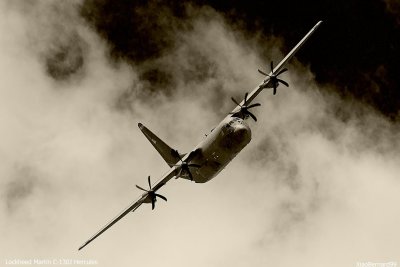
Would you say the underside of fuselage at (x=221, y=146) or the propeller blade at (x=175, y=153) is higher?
the propeller blade at (x=175, y=153)

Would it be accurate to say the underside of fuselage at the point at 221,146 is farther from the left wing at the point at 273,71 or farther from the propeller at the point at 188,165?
the left wing at the point at 273,71

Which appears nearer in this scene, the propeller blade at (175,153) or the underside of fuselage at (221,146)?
the underside of fuselage at (221,146)

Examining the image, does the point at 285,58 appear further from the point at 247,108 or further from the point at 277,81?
the point at 247,108

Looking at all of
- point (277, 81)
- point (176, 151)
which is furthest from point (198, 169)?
point (277, 81)

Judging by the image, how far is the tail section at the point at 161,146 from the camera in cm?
5575

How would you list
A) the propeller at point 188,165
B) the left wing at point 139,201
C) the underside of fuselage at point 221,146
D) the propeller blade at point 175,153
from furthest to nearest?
the left wing at point 139,201, the propeller blade at point 175,153, the propeller at point 188,165, the underside of fuselage at point 221,146

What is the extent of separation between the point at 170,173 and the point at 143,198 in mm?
4423

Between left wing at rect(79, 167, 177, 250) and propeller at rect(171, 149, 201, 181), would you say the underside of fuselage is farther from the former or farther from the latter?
left wing at rect(79, 167, 177, 250)

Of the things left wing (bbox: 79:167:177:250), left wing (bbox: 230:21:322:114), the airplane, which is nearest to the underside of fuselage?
the airplane

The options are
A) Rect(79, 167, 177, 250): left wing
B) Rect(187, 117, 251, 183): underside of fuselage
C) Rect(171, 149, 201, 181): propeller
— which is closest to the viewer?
Rect(187, 117, 251, 183): underside of fuselage

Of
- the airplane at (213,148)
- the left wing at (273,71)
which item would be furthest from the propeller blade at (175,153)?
the left wing at (273,71)

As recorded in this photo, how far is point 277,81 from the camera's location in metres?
55.5

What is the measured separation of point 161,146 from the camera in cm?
5616

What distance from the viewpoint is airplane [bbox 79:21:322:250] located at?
1941 inches
